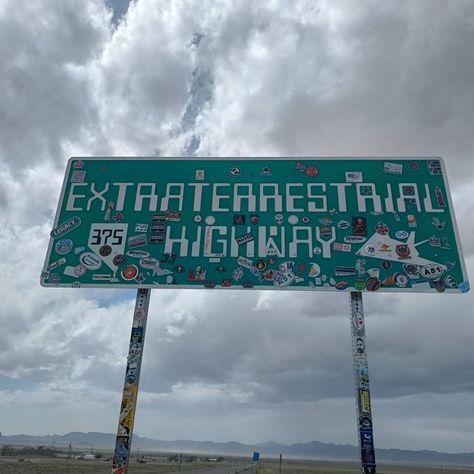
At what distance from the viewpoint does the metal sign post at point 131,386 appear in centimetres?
959

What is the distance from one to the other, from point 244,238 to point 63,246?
4789mm

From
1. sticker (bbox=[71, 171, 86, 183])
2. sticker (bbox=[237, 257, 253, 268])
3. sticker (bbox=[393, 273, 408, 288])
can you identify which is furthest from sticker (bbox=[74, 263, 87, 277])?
sticker (bbox=[393, 273, 408, 288])

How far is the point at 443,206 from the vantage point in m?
11.3

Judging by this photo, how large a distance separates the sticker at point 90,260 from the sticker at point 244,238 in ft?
11.9

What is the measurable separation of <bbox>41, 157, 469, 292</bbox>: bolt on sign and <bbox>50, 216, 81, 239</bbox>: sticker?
0.09ft

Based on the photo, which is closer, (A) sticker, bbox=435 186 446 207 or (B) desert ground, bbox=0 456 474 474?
(A) sticker, bbox=435 186 446 207

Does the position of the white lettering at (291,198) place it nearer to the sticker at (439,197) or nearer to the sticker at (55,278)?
the sticker at (439,197)

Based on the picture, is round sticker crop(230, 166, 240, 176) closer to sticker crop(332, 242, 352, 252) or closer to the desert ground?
sticker crop(332, 242, 352, 252)

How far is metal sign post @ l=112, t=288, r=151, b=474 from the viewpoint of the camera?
9.59m

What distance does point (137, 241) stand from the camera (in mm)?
11305

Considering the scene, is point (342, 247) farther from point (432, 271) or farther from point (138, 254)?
point (138, 254)

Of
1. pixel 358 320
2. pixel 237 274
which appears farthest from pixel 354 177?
pixel 237 274

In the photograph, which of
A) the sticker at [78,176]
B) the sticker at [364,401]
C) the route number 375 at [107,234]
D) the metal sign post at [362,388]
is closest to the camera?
the metal sign post at [362,388]

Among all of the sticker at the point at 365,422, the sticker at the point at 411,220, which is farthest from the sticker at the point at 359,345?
the sticker at the point at 411,220
